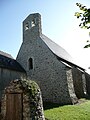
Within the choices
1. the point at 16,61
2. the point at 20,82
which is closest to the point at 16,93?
the point at 20,82

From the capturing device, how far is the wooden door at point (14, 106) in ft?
28.7

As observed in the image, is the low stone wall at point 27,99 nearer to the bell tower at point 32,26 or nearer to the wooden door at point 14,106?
the wooden door at point 14,106

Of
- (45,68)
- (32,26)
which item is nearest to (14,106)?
(45,68)

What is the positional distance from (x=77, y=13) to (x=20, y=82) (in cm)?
632

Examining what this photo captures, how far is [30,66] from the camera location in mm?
19125

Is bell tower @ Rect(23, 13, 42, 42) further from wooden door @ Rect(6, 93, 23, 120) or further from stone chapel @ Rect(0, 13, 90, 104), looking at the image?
wooden door @ Rect(6, 93, 23, 120)

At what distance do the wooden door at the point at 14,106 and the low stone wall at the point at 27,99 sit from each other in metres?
0.14

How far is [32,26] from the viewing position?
19.7 meters

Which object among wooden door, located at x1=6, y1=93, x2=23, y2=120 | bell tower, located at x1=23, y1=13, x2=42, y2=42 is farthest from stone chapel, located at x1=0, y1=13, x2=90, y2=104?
wooden door, located at x1=6, y1=93, x2=23, y2=120

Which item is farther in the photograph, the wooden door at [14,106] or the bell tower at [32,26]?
the bell tower at [32,26]

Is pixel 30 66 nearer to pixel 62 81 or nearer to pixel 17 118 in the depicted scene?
pixel 62 81

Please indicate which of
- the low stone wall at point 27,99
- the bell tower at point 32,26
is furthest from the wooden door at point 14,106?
the bell tower at point 32,26

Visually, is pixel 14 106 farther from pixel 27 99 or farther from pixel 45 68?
pixel 45 68

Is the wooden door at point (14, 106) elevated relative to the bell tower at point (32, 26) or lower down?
lower down
